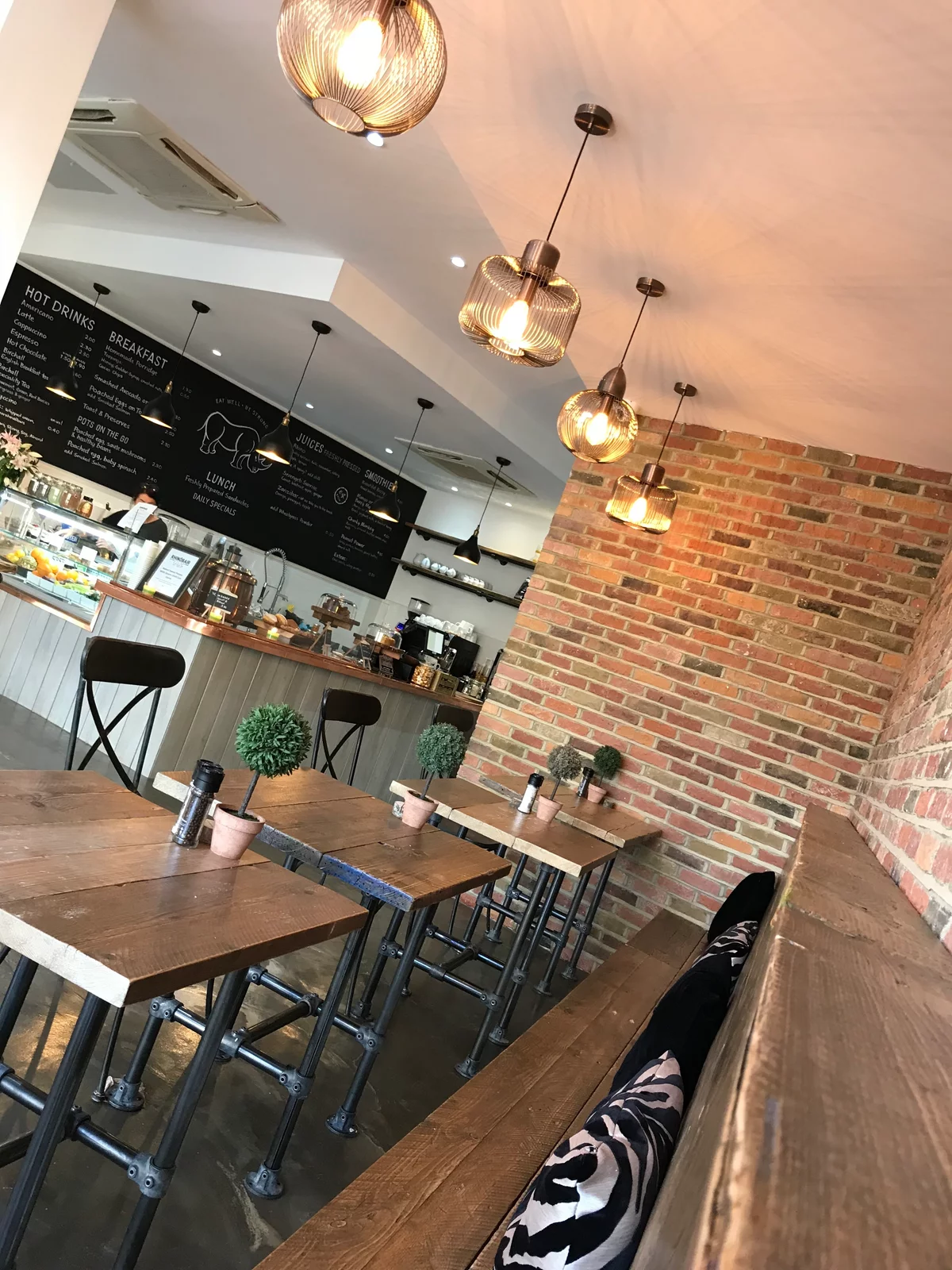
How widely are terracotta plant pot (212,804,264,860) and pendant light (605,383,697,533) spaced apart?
2.48 meters

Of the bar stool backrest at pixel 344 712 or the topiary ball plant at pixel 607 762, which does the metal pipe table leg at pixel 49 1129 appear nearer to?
the bar stool backrest at pixel 344 712

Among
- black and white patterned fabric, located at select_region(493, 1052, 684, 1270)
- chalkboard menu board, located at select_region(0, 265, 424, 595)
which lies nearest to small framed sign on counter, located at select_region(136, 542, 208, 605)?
chalkboard menu board, located at select_region(0, 265, 424, 595)

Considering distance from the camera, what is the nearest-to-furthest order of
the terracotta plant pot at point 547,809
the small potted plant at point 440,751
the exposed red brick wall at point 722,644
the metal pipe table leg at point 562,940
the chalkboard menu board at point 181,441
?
the small potted plant at point 440,751 → the terracotta plant pot at point 547,809 → the metal pipe table leg at point 562,940 → the exposed red brick wall at point 722,644 → the chalkboard menu board at point 181,441

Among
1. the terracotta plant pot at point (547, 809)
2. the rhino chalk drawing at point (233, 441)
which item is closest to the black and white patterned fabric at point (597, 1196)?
the terracotta plant pot at point (547, 809)

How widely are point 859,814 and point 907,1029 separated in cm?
295

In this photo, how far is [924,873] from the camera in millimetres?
1298

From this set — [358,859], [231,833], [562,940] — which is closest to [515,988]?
[562,940]

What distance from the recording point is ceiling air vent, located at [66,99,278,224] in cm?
420

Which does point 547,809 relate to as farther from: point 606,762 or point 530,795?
point 606,762

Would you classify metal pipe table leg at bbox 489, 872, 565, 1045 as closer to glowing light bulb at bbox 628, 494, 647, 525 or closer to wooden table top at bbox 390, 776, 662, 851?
wooden table top at bbox 390, 776, 662, 851

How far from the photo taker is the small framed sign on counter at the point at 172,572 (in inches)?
194

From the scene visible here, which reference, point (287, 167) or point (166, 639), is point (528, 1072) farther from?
point (287, 167)

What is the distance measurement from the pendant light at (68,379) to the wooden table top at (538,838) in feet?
17.3

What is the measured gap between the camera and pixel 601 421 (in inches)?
115
